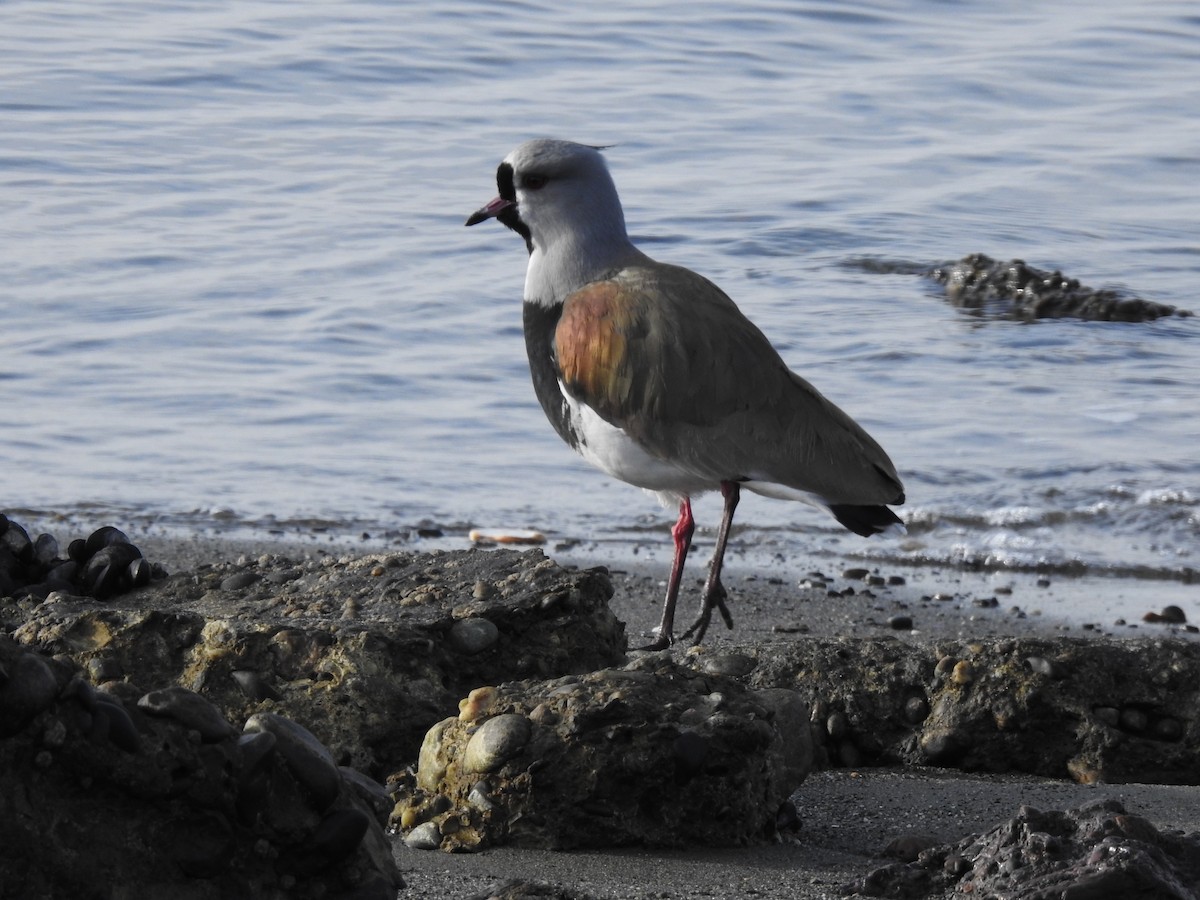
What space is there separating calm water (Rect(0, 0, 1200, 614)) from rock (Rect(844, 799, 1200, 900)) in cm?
434

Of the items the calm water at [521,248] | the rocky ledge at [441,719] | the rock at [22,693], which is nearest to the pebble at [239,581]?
the rocky ledge at [441,719]

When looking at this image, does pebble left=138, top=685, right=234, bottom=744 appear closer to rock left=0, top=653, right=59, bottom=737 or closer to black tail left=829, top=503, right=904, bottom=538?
rock left=0, top=653, right=59, bottom=737

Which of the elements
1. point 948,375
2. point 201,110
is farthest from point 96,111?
point 948,375

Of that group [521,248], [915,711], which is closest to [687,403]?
[915,711]

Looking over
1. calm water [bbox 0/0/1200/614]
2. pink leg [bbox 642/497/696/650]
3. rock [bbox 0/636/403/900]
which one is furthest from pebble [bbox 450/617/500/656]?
calm water [bbox 0/0/1200/614]

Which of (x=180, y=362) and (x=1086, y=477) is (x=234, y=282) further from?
(x=1086, y=477)

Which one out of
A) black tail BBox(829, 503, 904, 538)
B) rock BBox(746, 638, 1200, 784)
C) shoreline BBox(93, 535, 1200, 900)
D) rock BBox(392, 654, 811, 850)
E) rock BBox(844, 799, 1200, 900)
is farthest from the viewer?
black tail BBox(829, 503, 904, 538)

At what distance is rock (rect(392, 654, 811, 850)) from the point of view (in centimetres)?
325

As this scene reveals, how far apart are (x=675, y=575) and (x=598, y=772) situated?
2173mm

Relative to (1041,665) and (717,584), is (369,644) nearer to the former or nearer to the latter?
(1041,665)

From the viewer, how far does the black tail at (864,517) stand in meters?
5.53

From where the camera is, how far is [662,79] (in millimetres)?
18078

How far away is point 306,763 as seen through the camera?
2371 millimetres

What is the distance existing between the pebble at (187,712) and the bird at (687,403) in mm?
2992
